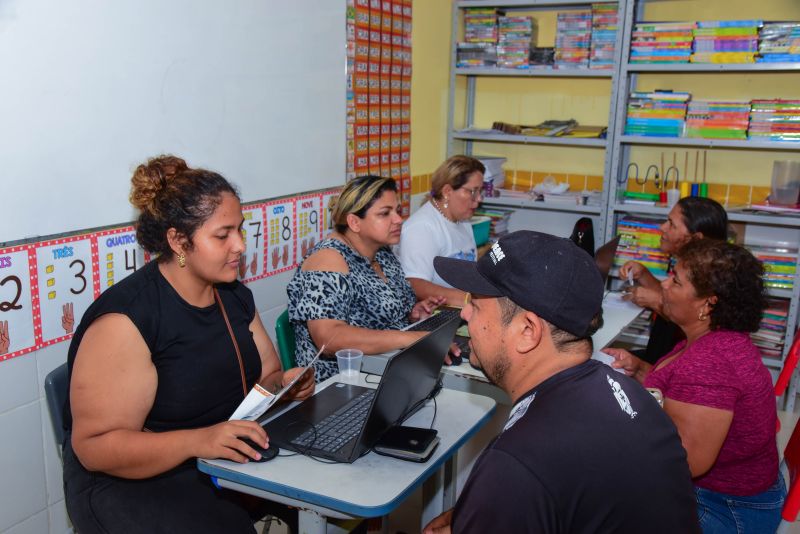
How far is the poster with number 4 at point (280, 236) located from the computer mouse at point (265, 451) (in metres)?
1.48

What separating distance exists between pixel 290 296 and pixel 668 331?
1705 mm

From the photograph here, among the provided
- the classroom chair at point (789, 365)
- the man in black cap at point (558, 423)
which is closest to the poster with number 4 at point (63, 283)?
the man in black cap at point (558, 423)

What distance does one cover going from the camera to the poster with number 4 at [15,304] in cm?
194

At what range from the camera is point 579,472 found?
108cm

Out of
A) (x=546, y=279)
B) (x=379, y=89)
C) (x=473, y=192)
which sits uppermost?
(x=379, y=89)

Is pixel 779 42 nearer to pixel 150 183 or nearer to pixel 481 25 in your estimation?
pixel 481 25

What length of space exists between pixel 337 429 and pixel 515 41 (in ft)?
11.2

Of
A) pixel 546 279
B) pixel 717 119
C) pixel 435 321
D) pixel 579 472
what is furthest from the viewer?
pixel 717 119

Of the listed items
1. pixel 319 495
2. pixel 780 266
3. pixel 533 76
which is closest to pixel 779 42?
pixel 780 266

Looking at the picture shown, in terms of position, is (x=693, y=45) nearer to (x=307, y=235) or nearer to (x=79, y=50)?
(x=307, y=235)

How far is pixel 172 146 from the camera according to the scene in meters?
2.46

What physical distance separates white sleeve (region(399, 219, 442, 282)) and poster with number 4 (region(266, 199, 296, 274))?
1.76 ft

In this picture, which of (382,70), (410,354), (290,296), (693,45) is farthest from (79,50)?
(693,45)

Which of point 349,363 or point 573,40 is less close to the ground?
point 573,40
